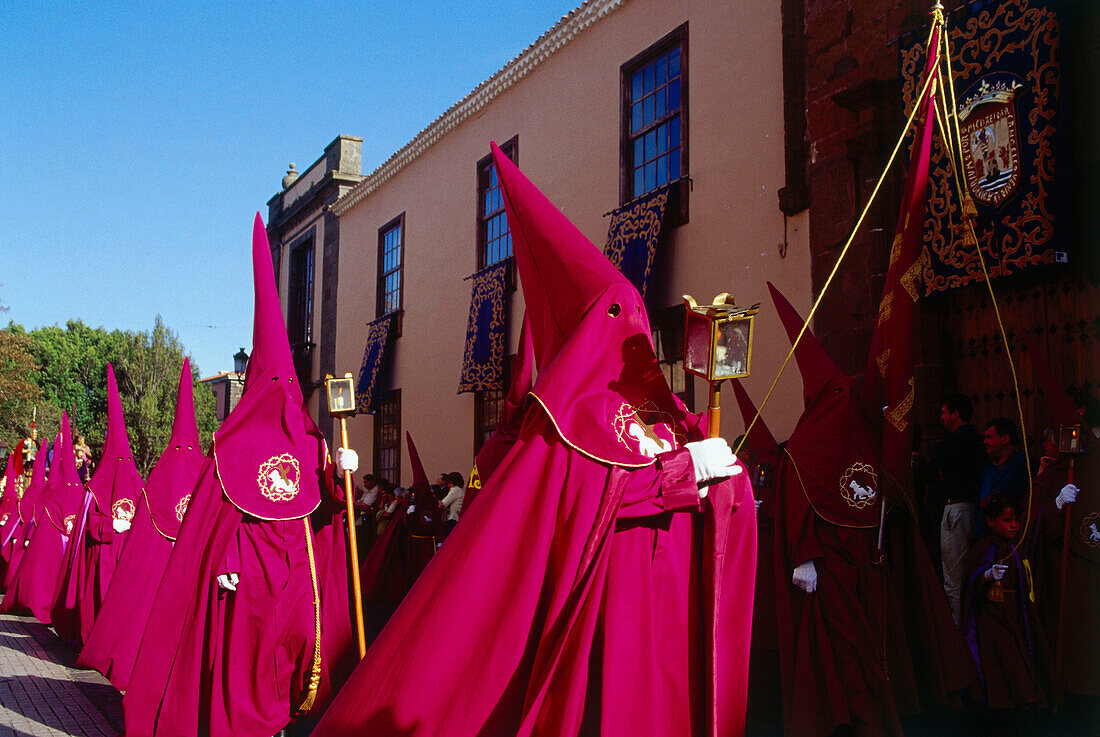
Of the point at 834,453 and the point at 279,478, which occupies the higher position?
the point at 834,453

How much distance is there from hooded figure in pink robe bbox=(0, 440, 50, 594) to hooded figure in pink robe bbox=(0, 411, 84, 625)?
3.25ft

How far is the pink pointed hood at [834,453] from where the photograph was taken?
16.5 feet

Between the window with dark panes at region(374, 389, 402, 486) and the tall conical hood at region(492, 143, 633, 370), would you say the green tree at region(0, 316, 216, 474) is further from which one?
the tall conical hood at region(492, 143, 633, 370)

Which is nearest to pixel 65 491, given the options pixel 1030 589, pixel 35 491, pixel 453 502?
pixel 35 491

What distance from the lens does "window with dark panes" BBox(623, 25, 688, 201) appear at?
10758 millimetres

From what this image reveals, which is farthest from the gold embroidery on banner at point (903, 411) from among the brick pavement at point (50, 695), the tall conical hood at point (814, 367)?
the brick pavement at point (50, 695)

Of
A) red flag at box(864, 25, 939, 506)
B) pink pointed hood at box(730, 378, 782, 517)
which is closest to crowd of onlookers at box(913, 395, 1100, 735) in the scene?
red flag at box(864, 25, 939, 506)

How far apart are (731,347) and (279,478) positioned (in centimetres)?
340

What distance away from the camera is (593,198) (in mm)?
12180

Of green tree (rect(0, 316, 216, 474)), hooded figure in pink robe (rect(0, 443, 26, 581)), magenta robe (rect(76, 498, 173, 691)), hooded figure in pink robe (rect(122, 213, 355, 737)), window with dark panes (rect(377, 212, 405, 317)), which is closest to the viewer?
hooded figure in pink robe (rect(122, 213, 355, 737))

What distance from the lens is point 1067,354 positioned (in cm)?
640

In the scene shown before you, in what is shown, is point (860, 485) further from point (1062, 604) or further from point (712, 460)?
point (712, 460)

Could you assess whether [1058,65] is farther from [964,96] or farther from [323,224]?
[323,224]

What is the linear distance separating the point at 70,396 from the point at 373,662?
39897 mm
